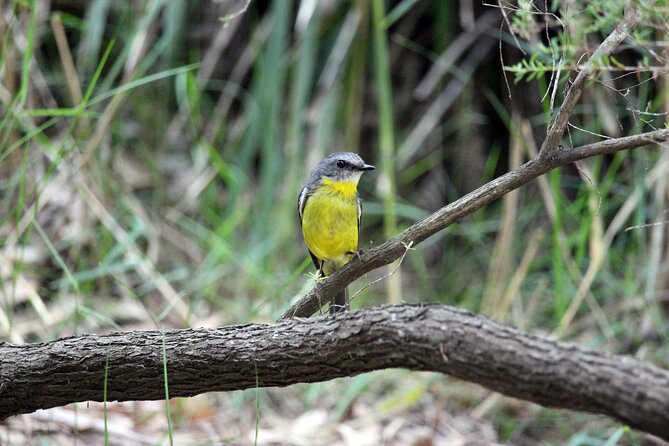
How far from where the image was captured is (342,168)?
3.89 meters

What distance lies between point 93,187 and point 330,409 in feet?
6.77

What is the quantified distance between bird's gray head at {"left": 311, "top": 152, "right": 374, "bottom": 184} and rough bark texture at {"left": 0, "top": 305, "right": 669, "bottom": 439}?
1620 mm

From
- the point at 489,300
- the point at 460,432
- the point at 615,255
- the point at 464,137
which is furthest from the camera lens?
the point at 464,137

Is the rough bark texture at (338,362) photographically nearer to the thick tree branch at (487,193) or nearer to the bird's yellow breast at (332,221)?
the thick tree branch at (487,193)

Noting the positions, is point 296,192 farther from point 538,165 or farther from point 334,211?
point 538,165

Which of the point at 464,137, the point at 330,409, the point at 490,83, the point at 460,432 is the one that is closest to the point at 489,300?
the point at 460,432

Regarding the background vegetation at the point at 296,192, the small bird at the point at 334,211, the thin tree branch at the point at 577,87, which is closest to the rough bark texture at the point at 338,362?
the thin tree branch at the point at 577,87

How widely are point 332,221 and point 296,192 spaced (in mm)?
1503

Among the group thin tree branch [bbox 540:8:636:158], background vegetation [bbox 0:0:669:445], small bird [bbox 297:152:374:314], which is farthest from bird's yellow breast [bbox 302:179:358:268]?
thin tree branch [bbox 540:8:636:158]

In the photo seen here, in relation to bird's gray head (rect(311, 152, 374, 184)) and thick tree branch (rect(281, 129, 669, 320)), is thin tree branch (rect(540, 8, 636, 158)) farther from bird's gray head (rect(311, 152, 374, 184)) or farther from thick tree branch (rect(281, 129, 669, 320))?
bird's gray head (rect(311, 152, 374, 184))

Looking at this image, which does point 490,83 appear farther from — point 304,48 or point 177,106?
point 177,106

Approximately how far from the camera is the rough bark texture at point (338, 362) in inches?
69.7

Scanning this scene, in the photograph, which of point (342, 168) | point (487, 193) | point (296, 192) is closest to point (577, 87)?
point (487, 193)

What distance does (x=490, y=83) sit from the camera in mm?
6055
